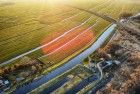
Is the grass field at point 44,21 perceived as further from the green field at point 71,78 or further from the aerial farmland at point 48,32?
the green field at point 71,78

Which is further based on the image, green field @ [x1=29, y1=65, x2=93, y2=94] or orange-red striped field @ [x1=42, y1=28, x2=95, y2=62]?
orange-red striped field @ [x1=42, y1=28, x2=95, y2=62]

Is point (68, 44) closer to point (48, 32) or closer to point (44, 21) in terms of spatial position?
point (48, 32)

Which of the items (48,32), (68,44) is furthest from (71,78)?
(48,32)

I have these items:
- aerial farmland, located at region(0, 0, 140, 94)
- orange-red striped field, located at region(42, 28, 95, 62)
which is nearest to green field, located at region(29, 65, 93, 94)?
aerial farmland, located at region(0, 0, 140, 94)

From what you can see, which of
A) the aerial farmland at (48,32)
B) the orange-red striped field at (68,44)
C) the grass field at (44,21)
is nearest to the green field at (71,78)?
the aerial farmland at (48,32)

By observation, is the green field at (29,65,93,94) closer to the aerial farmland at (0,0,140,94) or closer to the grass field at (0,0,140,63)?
the aerial farmland at (0,0,140,94)

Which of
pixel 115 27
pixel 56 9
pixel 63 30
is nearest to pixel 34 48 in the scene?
pixel 63 30

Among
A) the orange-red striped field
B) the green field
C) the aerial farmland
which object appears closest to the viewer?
the green field

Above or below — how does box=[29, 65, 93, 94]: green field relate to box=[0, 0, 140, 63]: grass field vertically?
above
